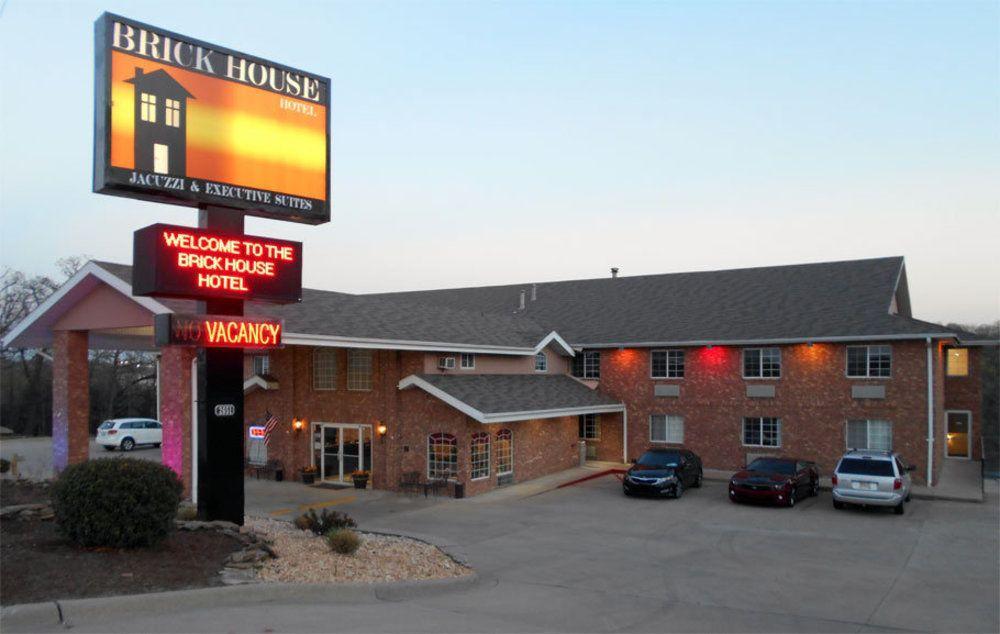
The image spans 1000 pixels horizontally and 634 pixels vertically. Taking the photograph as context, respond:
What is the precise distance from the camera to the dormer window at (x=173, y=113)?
1275 centimetres

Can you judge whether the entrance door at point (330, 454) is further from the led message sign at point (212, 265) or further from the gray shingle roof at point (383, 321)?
the led message sign at point (212, 265)

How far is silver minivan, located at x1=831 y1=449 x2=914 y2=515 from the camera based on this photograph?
20.4 metres

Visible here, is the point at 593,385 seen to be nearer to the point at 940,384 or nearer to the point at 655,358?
the point at 655,358

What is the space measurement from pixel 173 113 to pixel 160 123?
1.03 feet

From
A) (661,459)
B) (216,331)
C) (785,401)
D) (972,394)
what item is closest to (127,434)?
(661,459)

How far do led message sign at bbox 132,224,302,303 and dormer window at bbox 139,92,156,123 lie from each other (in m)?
1.77

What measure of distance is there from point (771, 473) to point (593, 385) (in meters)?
11.0

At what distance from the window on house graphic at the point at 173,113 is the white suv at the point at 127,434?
1113 inches

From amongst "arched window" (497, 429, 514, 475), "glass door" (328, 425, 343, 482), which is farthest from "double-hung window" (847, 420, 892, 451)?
"glass door" (328, 425, 343, 482)

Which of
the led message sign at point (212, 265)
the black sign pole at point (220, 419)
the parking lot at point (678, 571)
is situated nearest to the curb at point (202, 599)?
the parking lot at point (678, 571)

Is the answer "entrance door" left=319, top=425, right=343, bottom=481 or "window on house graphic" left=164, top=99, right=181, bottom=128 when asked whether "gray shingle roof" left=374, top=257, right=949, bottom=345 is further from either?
"window on house graphic" left=164, top=99, right=181, bottom=128

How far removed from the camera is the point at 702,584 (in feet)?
43.6

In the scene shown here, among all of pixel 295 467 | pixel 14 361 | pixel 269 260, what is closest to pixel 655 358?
pixel 295 467

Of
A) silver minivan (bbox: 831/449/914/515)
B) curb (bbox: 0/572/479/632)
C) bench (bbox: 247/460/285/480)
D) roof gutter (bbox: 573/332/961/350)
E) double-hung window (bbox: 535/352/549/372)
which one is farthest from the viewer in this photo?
double-hung window (bbox: 535/352/549/372)
